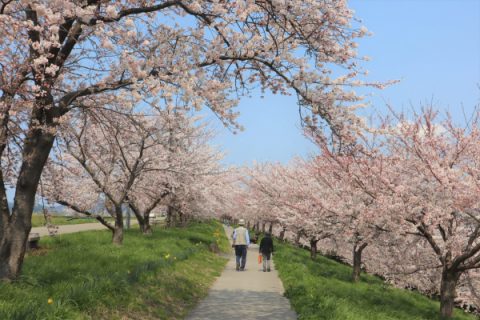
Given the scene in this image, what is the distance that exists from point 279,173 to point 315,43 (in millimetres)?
26834

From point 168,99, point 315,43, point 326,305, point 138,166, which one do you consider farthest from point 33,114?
point 138,166

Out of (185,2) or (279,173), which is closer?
(185,2)

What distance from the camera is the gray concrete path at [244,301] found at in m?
8.44

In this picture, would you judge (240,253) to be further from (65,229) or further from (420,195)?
(65,229)

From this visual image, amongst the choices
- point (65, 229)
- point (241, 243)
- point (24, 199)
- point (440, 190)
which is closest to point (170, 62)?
point (24, 199)

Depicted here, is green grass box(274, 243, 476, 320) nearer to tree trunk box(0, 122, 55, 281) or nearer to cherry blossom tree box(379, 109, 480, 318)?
cherry blossom tree box(379, 109, 480, 318)

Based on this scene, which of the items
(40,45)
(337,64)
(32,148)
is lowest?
(32,148)

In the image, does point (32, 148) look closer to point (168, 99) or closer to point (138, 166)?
point (168, 99)

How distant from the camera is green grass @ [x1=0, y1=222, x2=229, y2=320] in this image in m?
5.97

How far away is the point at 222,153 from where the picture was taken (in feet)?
123

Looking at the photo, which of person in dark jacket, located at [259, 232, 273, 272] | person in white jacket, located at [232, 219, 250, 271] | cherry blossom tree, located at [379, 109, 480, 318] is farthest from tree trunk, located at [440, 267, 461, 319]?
person in white jacket, located at [232, 219, 250, 271]

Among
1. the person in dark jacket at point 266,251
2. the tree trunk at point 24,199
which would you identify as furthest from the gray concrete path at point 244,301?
the tree trunk at point 24,199

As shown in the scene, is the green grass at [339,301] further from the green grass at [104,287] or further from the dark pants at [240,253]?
the green grass at [104,287]

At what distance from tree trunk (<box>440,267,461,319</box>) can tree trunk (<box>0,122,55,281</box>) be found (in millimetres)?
9886
